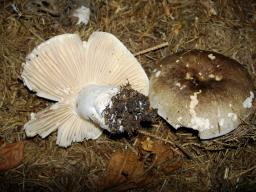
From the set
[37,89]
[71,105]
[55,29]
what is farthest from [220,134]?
[55,29]

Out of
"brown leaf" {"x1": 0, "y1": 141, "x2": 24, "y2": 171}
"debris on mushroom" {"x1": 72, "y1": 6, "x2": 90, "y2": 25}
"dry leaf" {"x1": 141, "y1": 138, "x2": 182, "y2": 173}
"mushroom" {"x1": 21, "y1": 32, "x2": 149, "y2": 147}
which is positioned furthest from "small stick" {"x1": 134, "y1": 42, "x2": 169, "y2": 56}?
"brown leaf" {"x1": 0, "y1": 141, "x2": 24, "y2": 171}

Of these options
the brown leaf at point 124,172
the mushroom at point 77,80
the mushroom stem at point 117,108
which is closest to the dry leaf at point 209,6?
the mushroom at point 77,80

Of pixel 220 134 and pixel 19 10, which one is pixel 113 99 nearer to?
pixel 220 134

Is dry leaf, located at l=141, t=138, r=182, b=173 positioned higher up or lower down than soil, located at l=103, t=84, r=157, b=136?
lower down

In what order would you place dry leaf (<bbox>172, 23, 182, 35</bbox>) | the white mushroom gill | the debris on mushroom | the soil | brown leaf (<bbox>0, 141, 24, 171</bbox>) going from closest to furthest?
the soil, brown leaf (<bbox>0, 141, 24, 171</bbox>), the white mushroom gill, the debris on mushroom, dry leaf (<bbox>172, 23, 182, 35</bbox>)

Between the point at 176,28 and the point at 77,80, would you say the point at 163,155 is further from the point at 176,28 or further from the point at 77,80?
the point at 176,28

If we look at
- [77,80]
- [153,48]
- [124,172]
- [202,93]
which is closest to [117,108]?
[77,80]

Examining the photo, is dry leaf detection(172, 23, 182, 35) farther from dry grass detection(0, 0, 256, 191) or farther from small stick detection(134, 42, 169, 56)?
small stick detection(134, 42, 169, 56)
